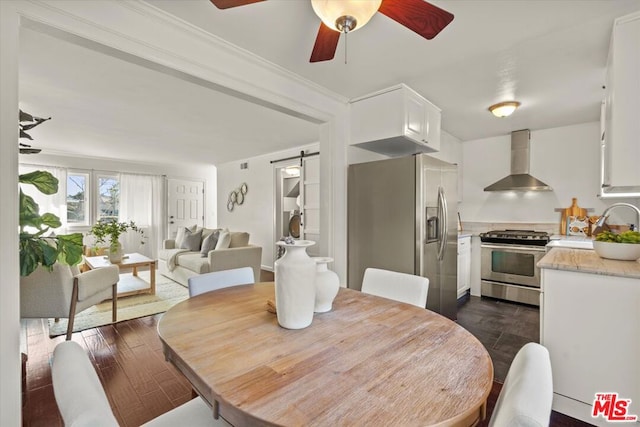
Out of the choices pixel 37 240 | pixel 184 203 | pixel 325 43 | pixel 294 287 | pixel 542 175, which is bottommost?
pixel 294 287

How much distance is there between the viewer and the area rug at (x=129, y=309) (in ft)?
10.2

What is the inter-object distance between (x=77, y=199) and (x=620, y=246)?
311 inches

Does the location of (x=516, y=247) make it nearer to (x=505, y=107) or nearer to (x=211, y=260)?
(x=505, y=107)

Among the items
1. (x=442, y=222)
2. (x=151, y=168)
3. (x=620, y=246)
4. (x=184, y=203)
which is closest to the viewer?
(x=620, y=246)

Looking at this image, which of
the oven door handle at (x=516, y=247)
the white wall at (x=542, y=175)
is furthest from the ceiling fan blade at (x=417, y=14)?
the white wall at (x=542, y=175)

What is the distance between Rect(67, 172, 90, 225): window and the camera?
5.88 meters

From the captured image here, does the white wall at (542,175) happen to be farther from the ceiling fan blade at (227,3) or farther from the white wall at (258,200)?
the ceiling fan blade at (227,3)

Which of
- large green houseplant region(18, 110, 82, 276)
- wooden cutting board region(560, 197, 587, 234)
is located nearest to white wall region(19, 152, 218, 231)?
large green houseplant region(18, 110, 82, 276)

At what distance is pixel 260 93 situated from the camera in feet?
7.65

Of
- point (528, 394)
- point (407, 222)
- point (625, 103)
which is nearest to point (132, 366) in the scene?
point (407, 222)

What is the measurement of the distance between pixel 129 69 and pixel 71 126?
7.96ft

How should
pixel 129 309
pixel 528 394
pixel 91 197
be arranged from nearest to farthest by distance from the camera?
pixel 528 394, pixel 129 309, pixel 91 197

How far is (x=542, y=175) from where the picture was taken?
420cm

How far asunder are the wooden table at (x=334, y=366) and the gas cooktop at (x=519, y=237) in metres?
3.14
